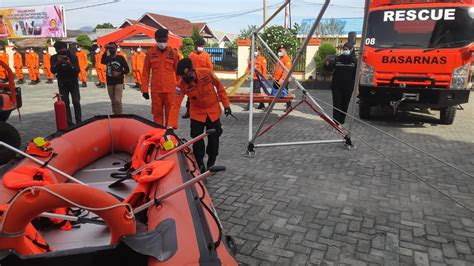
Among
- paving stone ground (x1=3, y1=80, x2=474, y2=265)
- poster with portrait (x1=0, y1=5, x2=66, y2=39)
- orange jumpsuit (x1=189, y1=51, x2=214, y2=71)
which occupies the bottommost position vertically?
paving stone ground (x1=3, y1=80, x2=474, y2=265)

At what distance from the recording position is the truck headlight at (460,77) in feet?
21.4

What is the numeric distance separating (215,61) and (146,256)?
17.4m

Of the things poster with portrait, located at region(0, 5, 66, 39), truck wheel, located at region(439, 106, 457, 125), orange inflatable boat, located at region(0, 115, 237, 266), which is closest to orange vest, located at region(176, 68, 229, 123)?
orange inflatable boat, located at region(0, 115, 237, 266)

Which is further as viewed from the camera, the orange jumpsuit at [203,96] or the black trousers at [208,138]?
the black trousers at [208,138]

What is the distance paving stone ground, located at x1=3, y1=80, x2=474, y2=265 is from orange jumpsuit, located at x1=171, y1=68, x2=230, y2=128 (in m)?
0.86

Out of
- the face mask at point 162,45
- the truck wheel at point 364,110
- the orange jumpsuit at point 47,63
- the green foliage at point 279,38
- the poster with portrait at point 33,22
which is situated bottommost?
the truck wheel at point 364,110

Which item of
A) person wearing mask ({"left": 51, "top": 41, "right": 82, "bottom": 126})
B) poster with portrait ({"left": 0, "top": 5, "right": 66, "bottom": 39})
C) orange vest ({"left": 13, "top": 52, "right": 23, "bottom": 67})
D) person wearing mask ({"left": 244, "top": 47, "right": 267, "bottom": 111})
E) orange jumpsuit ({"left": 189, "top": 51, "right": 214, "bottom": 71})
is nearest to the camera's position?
person wearing mask ({"left": 51, "top": 41, "right": 82, "bottom": 126})

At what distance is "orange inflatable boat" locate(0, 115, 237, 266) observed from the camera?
182cm

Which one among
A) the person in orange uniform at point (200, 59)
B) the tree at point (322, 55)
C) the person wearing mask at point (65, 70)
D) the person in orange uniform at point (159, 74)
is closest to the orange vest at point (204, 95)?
the person in orange uniform at point (159, 74)

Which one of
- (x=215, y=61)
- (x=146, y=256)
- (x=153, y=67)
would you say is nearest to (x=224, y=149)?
(x=153, y=67)

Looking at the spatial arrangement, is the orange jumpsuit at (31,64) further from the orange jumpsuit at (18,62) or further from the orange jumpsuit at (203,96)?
the orange jumpsuit at (203,96)

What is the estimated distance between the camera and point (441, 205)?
146 inches

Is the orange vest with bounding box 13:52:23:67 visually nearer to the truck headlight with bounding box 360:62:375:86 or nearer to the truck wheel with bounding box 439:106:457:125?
the truck headlight with bounding box 360:62:375:86

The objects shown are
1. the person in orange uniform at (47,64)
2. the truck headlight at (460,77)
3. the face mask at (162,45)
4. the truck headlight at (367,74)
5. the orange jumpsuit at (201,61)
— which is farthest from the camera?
the person in orange uniform at (47,64)
